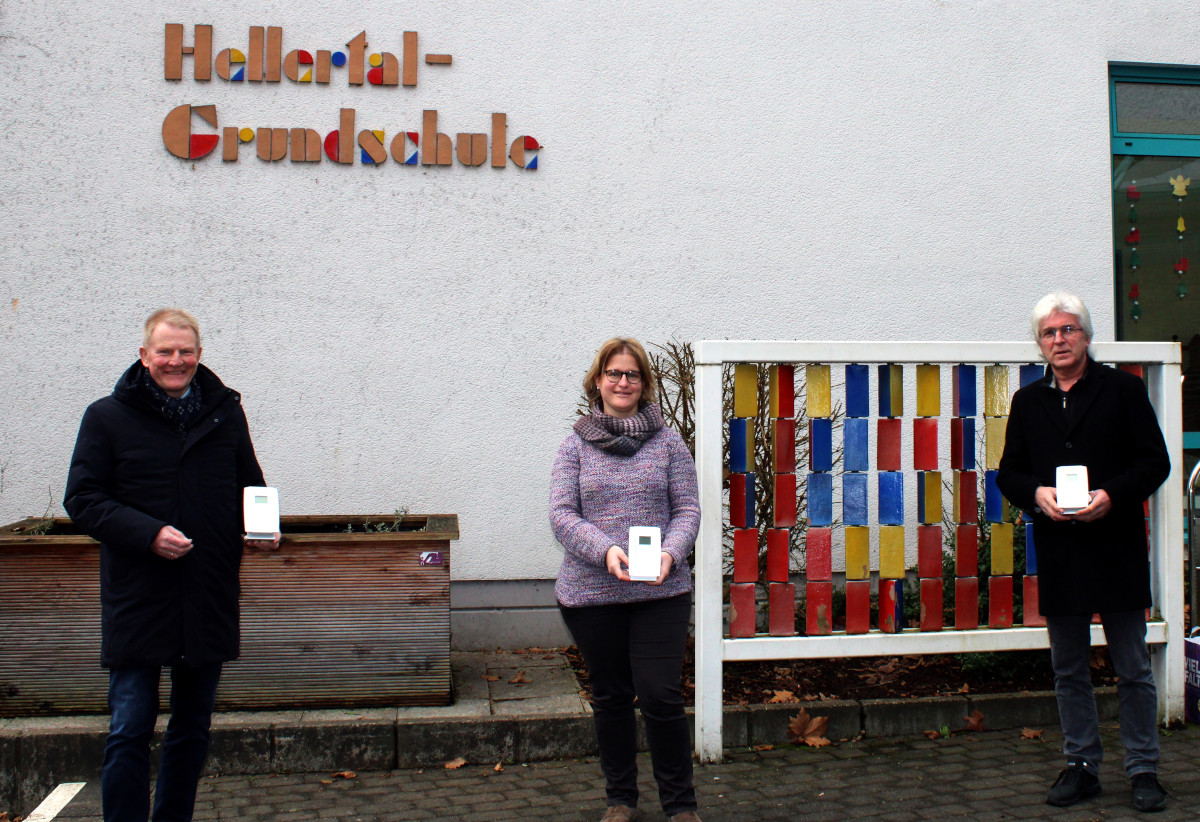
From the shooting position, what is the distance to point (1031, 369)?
16.3 ft

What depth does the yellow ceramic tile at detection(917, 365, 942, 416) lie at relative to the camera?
16.0 feet

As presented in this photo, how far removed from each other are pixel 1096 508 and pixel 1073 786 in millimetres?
1064

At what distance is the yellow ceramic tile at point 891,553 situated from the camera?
489 cm

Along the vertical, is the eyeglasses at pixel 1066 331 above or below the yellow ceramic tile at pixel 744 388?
above

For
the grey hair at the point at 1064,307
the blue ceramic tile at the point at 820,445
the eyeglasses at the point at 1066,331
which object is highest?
the grey hair at the point at 1064,307

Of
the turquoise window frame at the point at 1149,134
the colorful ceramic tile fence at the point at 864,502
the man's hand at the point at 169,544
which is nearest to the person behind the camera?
the man's hand at the point at 169,544

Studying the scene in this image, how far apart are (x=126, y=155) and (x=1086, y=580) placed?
215 inches

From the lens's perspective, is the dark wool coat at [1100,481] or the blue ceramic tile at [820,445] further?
the blue ceramic tile at [820,445]

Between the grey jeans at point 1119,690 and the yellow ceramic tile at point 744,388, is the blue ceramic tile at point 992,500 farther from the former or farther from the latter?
the yellow ceramic tile at point 744,388

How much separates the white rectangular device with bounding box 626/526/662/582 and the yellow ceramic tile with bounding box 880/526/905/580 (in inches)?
73.8

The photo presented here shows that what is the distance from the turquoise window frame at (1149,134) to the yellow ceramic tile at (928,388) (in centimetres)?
334

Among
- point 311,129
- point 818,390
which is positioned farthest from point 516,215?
point 818,390

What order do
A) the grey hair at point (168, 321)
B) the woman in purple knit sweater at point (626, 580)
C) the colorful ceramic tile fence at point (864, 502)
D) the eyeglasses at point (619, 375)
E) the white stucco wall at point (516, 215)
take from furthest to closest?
1. the white stucco wall at point (516, 215)
2. the colorful ceramic tile fence at point (864, 502)
3. the eyeglasses at point (619, 375)
4. the woman in purple knit sweater at point (626, 580)
5. the grey hair at point (168, 321)

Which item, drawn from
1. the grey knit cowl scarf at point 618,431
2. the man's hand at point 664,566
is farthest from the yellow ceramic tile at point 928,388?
the man's hand at point 664,566
